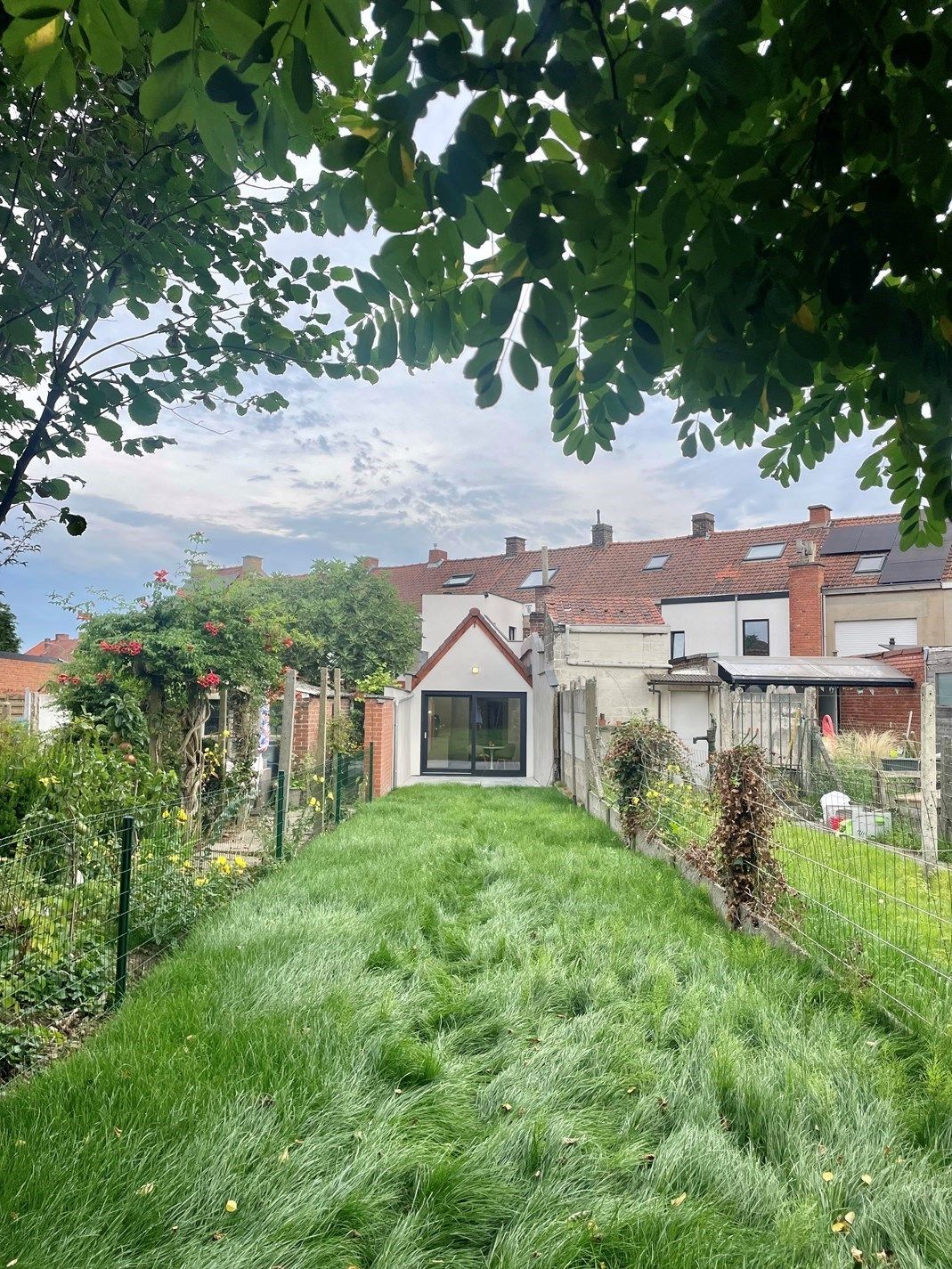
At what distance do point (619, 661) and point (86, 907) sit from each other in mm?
14514

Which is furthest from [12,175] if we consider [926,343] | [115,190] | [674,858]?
[674,858]

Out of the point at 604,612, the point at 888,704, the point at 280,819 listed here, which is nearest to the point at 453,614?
the point at 604,612

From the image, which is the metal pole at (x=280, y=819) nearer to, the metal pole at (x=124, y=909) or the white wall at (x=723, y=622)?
the metal pole at (x=124, y=909)

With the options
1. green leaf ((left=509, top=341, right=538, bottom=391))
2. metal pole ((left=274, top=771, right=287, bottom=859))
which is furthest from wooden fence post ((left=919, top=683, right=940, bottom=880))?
green leaf ((left=509, top=341, right=538, bottom=391))

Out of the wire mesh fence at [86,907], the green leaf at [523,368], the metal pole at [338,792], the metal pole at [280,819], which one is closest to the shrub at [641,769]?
the metal pole at [338,792]

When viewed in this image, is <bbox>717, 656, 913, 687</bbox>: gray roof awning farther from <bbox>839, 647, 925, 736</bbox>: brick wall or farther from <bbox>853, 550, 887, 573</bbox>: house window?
<bbox>853, 550, 887, 573</bbox>: house window

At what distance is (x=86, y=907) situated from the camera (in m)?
4.31

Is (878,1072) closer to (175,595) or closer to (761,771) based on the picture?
(761,771)

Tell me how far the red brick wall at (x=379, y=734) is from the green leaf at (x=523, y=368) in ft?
37.1

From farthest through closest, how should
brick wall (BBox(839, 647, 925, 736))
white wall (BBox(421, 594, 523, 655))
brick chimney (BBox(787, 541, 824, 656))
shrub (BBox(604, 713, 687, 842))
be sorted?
1. white wall (BBox(421, 594, 523, 655))
2. brick chimney (BBox(787, 541, 824, 656))
3. brick wall (BBox(839, 647, 925, 736))
4. shrub (BBox(604, 713, 687, 842))

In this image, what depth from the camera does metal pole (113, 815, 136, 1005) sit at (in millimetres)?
4129

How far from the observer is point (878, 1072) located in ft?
10.5

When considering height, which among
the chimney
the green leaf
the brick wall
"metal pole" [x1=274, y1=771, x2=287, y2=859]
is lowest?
"metal pole" [x1=274, y1=771, x2=287, y2=859]

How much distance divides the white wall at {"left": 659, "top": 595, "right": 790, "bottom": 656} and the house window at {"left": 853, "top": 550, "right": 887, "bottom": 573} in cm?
230
